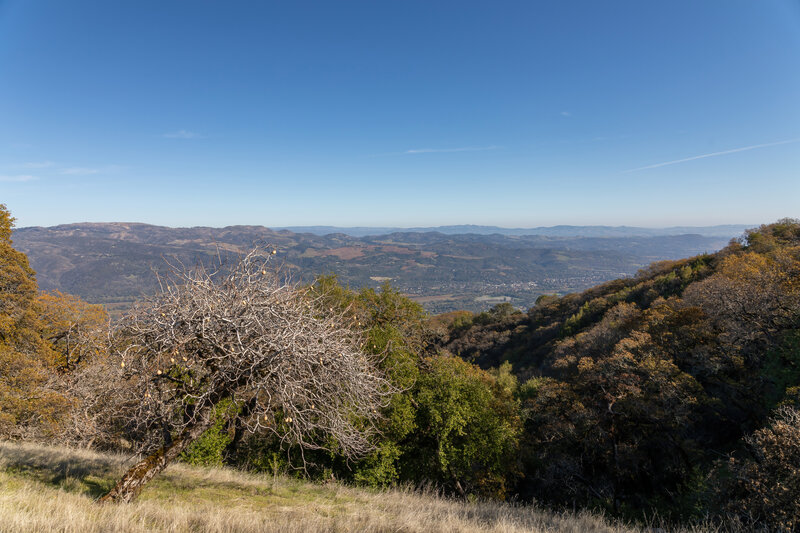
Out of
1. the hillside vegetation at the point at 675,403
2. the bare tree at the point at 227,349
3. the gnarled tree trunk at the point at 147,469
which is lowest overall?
the hillside vegetation at the point at 675,403

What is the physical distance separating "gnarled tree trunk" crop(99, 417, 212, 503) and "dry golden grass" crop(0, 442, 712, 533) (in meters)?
0.32

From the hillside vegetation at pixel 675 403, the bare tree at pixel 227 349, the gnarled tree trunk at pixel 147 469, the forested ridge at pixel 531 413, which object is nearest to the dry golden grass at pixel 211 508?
the gnarled tree trunk at pixel 147 469

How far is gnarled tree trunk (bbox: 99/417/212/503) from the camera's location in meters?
6.14

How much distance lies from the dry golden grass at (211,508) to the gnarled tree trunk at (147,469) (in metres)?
0.32

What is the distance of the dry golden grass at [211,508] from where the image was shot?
5.04 metres

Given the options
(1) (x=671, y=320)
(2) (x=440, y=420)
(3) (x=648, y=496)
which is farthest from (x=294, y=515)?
(1) (x=671, y=320)

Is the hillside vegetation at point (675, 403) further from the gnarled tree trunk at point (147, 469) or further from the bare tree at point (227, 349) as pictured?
the gnarled tree trunk at point (147, 469)

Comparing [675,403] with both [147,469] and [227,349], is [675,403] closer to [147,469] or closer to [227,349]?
[227,349]

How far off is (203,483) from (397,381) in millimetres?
8726

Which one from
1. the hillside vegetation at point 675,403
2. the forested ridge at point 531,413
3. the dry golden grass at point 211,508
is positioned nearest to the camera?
the dry golden grass at point 211,508

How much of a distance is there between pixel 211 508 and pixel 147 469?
5.08 feet

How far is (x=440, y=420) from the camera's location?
1612 cm

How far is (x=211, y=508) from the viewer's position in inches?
246

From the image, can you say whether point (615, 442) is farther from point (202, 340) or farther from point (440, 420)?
point (202, 340)
